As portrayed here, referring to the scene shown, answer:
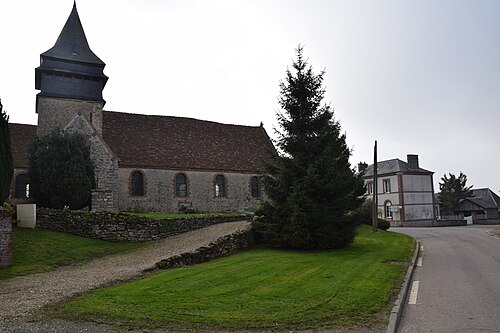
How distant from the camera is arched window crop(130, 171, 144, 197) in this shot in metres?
28.3

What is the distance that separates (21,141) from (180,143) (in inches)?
419

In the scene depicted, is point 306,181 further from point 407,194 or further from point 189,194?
point 407,194

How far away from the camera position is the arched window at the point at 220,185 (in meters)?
31.5

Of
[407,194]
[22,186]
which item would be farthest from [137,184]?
[407,194]

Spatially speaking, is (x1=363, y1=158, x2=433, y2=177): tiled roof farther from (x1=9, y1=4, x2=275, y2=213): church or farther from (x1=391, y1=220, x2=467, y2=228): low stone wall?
(x1=9, y1=4, x2=275, y2=213): church

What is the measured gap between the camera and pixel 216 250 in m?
15.7

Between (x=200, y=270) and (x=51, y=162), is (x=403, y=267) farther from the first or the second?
(x=51, y=162)

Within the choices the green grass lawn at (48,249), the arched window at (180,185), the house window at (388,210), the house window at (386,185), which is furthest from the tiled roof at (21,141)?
the house window at (388,210)

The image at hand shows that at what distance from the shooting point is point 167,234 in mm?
20844

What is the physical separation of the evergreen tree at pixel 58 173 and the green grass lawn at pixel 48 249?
4478mm

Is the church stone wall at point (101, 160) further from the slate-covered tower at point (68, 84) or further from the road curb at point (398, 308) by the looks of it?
the road curb at point (398, 308)

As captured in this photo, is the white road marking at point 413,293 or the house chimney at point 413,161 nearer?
the white road marking at point 413,293

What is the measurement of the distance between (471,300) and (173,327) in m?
6.52

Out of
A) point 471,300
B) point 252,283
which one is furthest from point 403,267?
point 252,283
